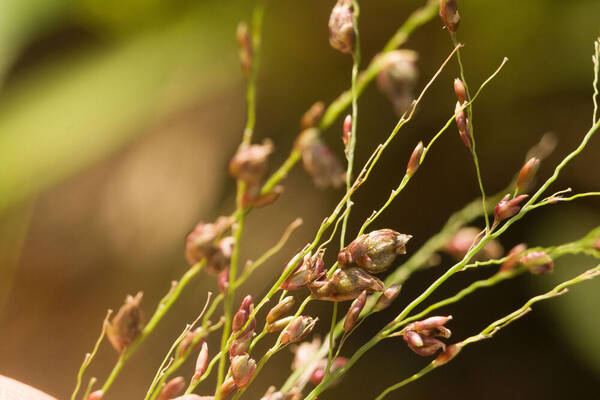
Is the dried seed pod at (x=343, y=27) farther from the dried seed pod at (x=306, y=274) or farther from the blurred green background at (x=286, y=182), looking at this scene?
the blurred green background at (x=286, y=182)

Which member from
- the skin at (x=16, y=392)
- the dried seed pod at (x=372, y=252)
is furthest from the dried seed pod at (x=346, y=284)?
the skin at (x=16, y=392)

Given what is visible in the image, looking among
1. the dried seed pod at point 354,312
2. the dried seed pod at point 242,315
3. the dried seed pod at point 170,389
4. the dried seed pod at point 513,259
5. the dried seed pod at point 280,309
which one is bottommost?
the dried seed pod at point 513,259

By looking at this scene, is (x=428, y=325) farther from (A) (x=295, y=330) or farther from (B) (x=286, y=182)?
(B) (x=286, y=182)

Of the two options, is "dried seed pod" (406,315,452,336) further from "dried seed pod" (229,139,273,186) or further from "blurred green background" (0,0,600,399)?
"blurred green background" (0,0,600,399)

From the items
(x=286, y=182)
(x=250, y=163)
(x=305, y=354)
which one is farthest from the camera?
(x=286, y=182)

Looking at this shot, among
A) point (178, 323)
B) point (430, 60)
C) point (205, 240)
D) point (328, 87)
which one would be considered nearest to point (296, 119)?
point (328, 87)

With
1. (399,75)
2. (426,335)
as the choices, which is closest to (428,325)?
(426,335)
